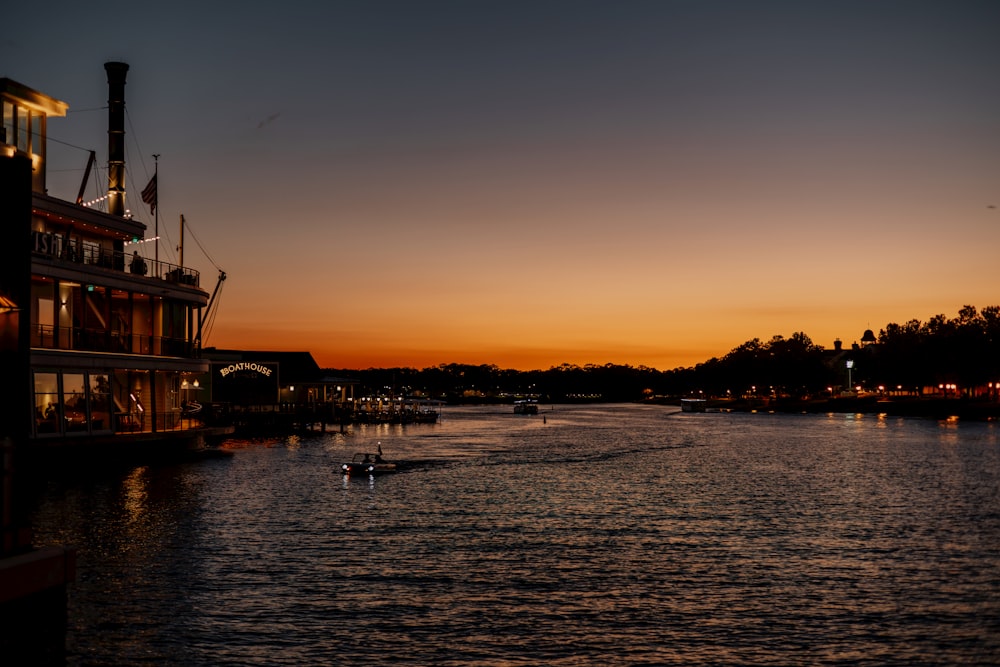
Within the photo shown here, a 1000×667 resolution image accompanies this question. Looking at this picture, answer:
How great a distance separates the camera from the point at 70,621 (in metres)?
24.4

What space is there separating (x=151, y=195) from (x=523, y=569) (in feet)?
160

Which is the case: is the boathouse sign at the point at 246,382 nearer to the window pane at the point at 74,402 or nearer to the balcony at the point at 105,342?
the balcony at the point at 105,342

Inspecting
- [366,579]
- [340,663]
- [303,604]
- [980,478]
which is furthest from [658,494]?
[340,663]

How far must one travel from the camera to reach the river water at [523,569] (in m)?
23.1

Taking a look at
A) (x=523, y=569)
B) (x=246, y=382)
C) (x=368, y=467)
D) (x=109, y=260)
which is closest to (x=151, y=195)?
(x=109, y=260)

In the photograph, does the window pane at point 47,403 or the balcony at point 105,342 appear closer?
the window pane at point 47,403

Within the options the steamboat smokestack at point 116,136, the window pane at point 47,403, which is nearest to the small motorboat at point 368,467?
the window pane at point 47,403

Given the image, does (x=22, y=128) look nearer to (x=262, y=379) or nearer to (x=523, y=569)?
(x=523, y=569)

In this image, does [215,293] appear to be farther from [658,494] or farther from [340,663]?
[340,663]

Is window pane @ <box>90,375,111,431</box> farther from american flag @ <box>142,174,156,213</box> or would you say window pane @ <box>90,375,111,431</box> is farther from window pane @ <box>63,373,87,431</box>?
american flag @ <box>142,174,156,213</box>

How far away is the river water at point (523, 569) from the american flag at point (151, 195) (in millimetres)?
19638

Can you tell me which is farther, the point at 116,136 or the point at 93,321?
the point at 116,136

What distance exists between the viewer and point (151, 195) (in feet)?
226

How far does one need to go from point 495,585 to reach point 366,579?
170 inches
